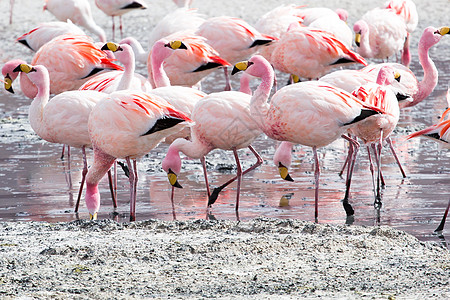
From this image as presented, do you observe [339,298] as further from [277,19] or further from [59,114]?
[277,19]

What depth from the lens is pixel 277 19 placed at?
1022 cm

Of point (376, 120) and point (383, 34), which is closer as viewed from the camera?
point (376, 120)

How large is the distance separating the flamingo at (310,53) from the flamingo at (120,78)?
6.52 feet

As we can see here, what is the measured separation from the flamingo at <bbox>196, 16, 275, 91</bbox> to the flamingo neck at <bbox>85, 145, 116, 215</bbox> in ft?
10.8

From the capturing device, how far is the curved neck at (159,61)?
721cm

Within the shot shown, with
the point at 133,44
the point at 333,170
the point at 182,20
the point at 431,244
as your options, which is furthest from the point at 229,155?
the point at 431,244

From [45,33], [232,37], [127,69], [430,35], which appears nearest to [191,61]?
[232,37]

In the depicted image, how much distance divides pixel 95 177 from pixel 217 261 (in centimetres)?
173

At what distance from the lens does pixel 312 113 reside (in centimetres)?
547

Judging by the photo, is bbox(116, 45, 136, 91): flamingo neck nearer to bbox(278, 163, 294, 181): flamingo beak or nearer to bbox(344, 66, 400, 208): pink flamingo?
bbox(278, 163, 294, 181): flamingo beak

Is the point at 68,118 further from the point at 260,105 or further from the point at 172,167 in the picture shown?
the point at 260,105

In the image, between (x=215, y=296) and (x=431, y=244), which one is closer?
(x=215, y=296)

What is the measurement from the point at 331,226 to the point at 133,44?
467 cm

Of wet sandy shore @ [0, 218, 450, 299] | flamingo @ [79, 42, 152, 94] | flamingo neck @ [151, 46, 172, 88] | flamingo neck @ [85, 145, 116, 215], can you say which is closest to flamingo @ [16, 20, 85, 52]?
flamingo @ [79, 42, 152, 94]
